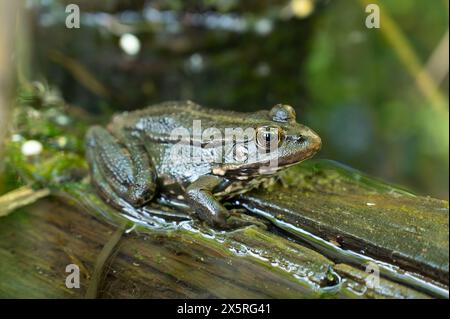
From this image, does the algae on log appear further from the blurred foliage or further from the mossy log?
the blurred foliage

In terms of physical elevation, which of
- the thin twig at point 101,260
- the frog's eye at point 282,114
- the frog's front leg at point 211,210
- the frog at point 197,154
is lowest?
the thin twig at point 101,260

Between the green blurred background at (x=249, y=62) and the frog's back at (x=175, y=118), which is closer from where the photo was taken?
the frog's back at (x=175, y=118)

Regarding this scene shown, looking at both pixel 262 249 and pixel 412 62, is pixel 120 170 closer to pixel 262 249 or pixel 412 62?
pixel 262 249

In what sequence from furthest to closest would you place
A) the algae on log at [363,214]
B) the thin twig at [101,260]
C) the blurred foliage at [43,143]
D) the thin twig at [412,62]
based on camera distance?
the thin twig at [412,62], the blurred foliage at [43,143], the thin twig at [101,260], the algae on log at [363,214]

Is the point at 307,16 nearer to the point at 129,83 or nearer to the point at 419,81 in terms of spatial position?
the point at 419,81

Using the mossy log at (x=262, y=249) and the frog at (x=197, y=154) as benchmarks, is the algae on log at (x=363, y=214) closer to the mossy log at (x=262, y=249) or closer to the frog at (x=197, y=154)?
the mossy log at (x=262, y=249)

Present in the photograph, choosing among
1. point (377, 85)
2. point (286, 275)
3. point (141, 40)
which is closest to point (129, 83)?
point (141, 40)

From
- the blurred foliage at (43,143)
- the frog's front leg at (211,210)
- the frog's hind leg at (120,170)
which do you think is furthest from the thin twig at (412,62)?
the blurred foliage at (43,143)

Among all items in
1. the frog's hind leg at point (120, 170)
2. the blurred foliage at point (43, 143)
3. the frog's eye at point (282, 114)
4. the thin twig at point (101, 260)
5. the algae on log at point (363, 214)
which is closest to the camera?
the algae on log at point (363, 214)

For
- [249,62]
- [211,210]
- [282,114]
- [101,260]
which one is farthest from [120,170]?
[249,62]
